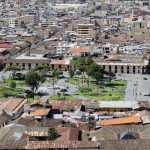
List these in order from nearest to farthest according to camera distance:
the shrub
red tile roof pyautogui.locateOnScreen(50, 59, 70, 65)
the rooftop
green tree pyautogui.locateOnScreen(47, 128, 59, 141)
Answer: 1. green tree pyautogui.locateOnScreen(47, 128, 59, 141)
2. the shrub
3. red tile roof pyautogui.locateOnScreen(50, 59, 70, 65)
4. the rooftop

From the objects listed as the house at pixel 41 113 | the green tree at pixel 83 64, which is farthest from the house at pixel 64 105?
the green tree at pixel 83 64

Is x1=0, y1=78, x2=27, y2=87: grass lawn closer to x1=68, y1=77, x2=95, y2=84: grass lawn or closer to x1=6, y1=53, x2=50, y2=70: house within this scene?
x1=68, y1=77, x2=95, y2=84: grass lawn

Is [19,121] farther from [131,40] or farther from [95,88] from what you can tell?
[131,40]

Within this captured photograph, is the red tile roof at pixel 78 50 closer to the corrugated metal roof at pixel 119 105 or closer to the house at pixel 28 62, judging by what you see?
the house at pixel 28 62

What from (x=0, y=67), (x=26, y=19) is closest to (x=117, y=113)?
(x=0, y=67)

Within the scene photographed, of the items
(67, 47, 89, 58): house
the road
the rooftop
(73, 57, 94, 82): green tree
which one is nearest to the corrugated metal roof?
the road

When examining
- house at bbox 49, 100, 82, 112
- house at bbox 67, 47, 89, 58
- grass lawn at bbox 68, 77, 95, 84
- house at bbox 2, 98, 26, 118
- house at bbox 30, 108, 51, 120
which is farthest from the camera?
house at bbox 67, 47, 89, 58
